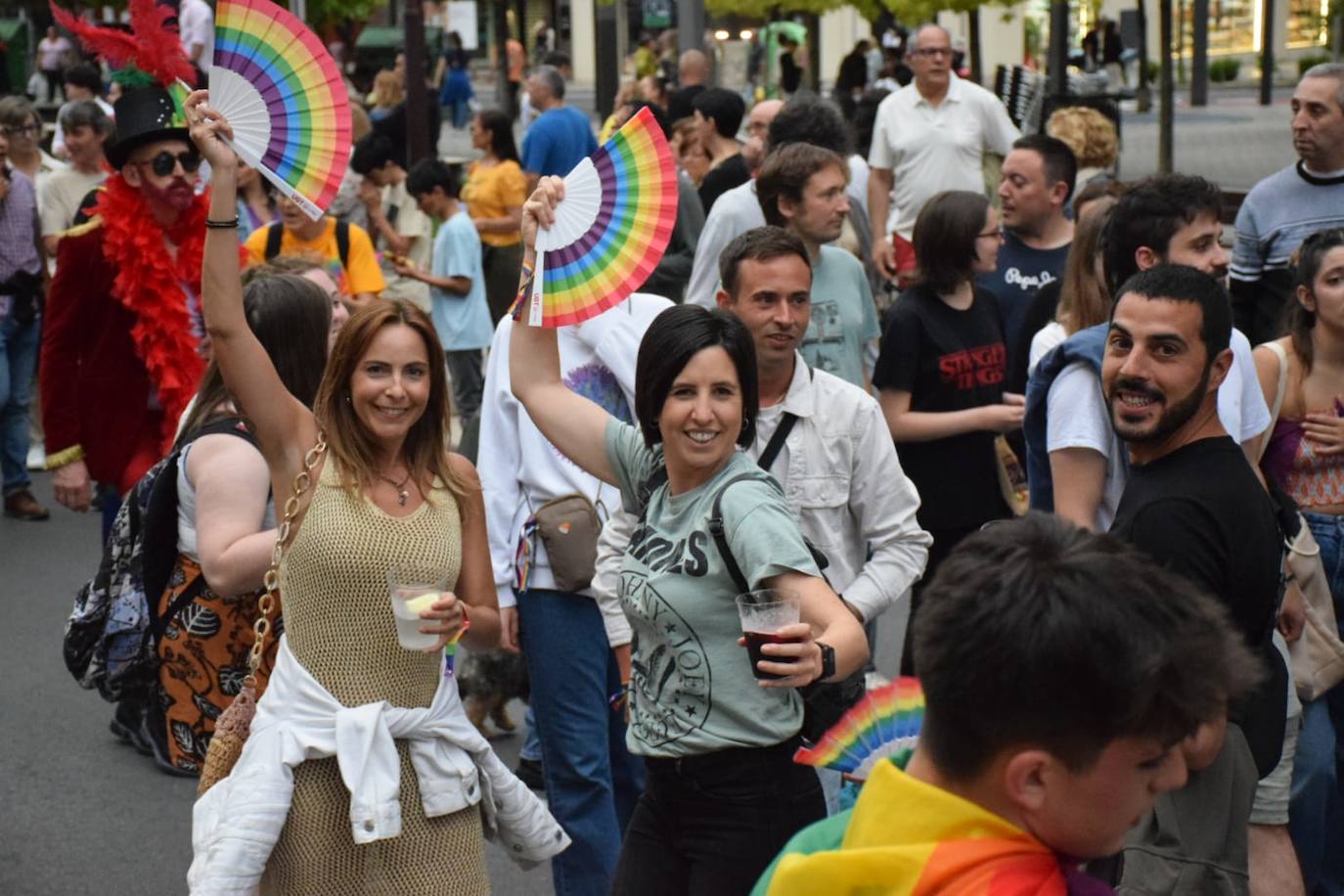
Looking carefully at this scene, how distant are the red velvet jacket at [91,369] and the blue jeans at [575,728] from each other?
2.52m

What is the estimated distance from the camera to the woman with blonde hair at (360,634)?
374 cm

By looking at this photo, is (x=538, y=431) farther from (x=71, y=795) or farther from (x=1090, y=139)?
(x=1090, y=139)

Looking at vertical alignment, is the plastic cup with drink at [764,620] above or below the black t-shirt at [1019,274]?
below

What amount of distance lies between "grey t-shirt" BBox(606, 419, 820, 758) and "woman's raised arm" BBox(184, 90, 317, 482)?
0.94 meters

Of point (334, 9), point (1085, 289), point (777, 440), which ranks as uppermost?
point (334, 9)

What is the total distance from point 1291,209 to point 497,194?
21.7 feet

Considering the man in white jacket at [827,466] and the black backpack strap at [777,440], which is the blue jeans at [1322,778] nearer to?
the man in white jacket at [827,466]

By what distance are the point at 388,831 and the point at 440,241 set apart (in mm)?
7517

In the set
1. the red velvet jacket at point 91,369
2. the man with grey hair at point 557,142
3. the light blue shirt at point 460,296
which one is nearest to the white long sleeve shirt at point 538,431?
the red velvet jacket at point 91,369

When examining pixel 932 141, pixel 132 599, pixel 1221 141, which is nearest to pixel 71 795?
pixel 132 599

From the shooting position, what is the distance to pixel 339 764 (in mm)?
3748

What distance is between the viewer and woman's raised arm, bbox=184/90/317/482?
394 cm

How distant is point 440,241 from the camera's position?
10.9m

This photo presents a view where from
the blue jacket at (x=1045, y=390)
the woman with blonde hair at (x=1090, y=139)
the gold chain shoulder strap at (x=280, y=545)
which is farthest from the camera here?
the woman with blonde hair at (x=1090, y=139)
